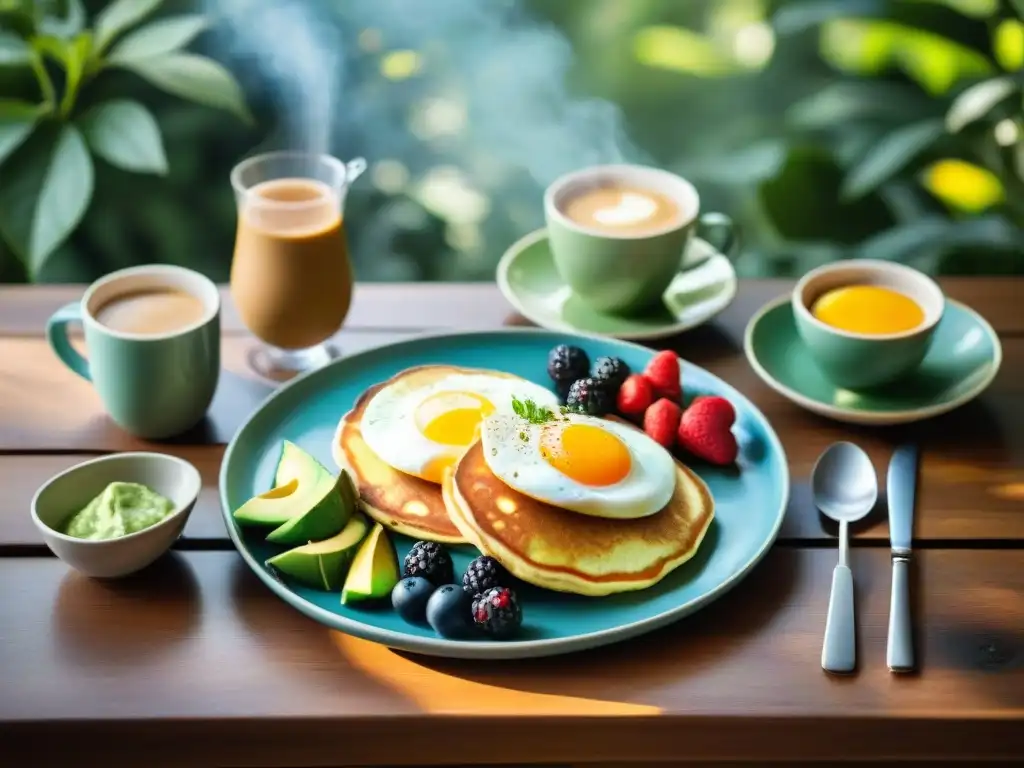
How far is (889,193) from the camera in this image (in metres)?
3.03

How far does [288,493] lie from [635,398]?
0.48 m

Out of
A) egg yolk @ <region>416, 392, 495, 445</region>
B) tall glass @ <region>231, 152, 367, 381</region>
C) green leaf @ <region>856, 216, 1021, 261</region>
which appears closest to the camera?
egg yolk @ <region>416, 392, 495, 445</region>

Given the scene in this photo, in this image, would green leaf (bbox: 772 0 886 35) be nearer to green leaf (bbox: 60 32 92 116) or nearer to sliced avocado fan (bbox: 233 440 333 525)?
green leaf (bbox: 60 32 92 116)

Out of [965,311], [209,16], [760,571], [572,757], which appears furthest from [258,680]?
Result: [209,16]

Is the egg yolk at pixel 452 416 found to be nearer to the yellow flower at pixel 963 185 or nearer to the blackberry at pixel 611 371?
the blackberry at pixel 611 371

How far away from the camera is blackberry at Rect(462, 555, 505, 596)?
4.20 ft

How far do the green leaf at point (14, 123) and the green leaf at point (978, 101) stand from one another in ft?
6.79

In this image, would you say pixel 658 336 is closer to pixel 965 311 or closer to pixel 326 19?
pixel 965 311

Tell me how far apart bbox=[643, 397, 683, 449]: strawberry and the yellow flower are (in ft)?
5.73

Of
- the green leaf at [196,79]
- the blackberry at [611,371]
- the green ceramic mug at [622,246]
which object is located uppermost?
the green leaf at [196,79]

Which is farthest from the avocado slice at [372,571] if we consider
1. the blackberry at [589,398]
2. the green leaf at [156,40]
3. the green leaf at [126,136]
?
the green leaf at [156,40]

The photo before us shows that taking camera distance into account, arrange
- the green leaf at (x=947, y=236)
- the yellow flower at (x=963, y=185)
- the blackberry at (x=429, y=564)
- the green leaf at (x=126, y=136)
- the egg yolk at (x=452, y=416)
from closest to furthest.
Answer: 1. the blackberry at (x=429, y=564)
2. the egg yolk at (x=452, y=416)
3. the green leaf at (x=126, y=136)
4. the green leaf at (x=947, y=236)
5. the yellow flower at (x=963, y=185)

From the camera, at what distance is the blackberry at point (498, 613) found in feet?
4.04

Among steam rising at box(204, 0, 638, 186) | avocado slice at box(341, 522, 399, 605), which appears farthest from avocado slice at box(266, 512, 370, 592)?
steam rising at box(204, 0, 638, 186)
